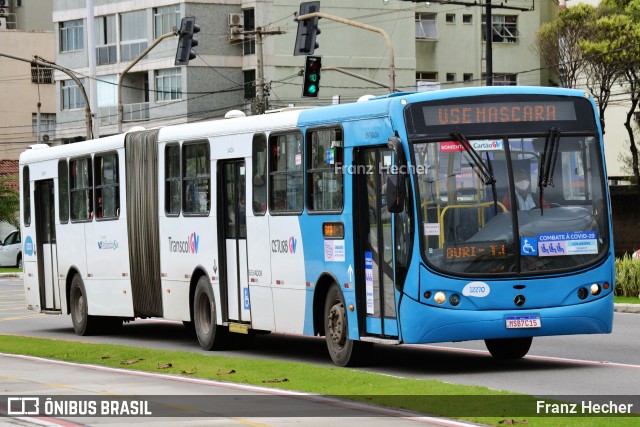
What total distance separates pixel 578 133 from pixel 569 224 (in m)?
1.13

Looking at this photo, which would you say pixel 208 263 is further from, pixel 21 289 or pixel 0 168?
pixel 0 168

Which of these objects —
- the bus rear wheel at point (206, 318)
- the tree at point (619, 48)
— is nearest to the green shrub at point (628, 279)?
the bus rear wheel at point (206, 318)

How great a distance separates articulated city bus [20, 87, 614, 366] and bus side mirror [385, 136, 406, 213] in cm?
2

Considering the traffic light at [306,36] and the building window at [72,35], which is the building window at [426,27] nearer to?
the building window at [72,35]

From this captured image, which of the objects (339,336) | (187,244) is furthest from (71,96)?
(339,336)

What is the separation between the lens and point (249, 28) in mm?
70000

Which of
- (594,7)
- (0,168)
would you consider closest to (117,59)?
(0,168)

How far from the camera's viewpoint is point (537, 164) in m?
17.1

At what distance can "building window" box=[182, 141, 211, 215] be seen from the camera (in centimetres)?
2216

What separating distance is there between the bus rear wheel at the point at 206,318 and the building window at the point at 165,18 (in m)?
47.2

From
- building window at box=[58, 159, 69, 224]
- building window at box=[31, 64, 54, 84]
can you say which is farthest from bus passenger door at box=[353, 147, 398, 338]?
building window at box=[31, 64, 54, 84]

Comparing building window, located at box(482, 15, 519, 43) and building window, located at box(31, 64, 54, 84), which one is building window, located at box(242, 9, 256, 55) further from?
building window, located at box(31, 64, 54, 84)

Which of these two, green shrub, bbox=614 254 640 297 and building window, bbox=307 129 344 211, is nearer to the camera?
building window, bbox=307 129 344 211

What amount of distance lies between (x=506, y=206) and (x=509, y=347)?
256 centimetres
